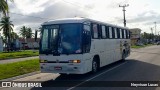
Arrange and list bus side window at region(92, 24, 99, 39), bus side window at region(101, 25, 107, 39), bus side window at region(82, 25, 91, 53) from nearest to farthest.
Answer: bus side window at region(82, 25, 91, 53) < bus side window at region(92, 24, 99, 39) < bus side window at region(101, 25, 107, 39)

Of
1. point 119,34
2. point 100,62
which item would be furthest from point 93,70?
point 119,34

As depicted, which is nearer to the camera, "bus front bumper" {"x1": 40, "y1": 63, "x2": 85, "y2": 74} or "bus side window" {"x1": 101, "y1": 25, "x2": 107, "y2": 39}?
"bus front bumper" {"x1": 40, "y1": 63, "x2": 85, "y2": 74}

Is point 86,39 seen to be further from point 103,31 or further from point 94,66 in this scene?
point 103,31

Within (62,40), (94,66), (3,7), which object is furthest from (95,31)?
(3,7)

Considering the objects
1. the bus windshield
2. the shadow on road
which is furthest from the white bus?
the shadow on road

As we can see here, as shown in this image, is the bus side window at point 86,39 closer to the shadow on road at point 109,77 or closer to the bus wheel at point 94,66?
the bus wheel at point 94,66

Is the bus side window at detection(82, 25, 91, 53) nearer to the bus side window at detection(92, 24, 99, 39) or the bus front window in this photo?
the bus front window

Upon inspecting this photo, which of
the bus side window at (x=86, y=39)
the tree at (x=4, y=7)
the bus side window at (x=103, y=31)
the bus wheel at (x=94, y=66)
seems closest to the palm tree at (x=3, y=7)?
the tree at (x=4, y=7)

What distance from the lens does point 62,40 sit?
14.9 m

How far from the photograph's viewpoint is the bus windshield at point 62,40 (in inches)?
582

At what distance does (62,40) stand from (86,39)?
1361 millimetres

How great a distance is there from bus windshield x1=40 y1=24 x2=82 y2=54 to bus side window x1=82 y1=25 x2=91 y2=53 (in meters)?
0.43

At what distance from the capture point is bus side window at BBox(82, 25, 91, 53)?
15.2 meters

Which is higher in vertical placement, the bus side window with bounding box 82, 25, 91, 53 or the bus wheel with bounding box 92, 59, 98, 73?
the bus side window with bounding box 82, 25, 91, 53
